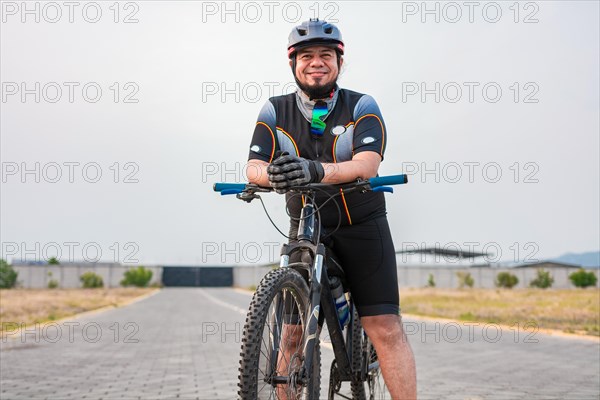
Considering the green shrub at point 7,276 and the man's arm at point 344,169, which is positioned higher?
the man's arm at point 344,169

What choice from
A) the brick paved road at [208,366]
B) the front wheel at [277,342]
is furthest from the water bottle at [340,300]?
the brick paved road at [208,366]

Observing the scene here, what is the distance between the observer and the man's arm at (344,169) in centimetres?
361

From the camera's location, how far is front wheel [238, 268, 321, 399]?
321cm

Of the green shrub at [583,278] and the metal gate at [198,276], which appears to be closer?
the green shrub at [583,278]

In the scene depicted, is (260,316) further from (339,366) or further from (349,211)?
(339,366)

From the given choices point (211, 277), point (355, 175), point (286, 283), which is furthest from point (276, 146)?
point (211, 277)

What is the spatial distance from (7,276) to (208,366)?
10206 centimetres

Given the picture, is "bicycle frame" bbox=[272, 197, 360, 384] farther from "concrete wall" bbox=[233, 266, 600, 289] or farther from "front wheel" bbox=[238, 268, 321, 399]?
"concrete wall" bbox=[233, 266, 600, 289]

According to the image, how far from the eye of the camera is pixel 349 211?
12.9ft

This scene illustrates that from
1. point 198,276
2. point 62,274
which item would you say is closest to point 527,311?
point 62,274

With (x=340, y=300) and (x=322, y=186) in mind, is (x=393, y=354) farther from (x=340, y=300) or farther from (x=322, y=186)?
(x=322, y=186)

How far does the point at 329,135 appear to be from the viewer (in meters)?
3.90

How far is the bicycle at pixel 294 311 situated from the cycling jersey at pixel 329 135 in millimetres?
176

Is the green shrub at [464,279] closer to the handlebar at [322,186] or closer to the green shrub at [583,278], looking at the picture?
the green shrub at [583,278]
